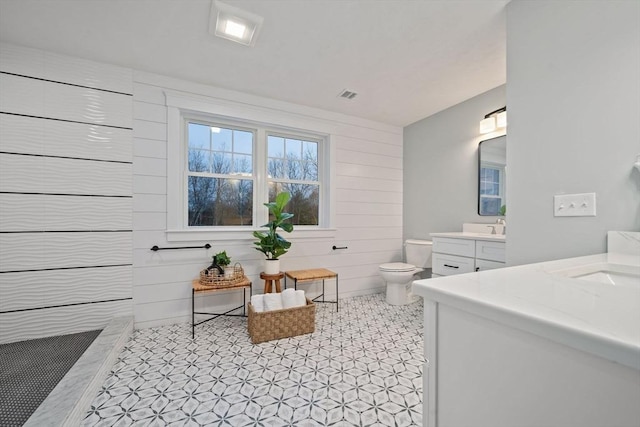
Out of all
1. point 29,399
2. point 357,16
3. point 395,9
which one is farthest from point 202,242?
point 395,9

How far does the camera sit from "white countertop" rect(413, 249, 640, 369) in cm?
37

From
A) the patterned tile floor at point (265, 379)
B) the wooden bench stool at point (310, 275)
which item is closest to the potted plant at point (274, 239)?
the wooden bench stool at point (310, 275)

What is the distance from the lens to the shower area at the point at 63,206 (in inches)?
79.4

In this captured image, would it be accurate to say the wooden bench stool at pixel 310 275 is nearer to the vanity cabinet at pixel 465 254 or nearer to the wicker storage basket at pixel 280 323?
the wicker storage basket at pixel 280 323

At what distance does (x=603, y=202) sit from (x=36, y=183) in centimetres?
360

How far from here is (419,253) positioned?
319cm

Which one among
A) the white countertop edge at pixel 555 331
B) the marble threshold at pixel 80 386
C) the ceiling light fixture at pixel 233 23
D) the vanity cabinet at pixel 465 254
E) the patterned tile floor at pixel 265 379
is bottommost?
the patterned tile floor at pixel 265 379

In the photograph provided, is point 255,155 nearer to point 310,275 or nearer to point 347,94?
point 347,94

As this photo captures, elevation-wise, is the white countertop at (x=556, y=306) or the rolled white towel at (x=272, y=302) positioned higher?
the white countertop at (x=556, y=306)

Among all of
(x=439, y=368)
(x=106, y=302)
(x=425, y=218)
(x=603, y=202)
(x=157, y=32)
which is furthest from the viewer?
(x=425, y=218)

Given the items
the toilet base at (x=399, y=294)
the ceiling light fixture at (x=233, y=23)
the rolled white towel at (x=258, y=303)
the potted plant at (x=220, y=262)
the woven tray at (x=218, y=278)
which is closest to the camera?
the ceiling light fixture at (x=233, y=23)

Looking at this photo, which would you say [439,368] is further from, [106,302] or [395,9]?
[106,302]

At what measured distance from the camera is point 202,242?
260 centimetres

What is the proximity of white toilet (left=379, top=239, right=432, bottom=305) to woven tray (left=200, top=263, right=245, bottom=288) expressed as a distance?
1530 millimetres
